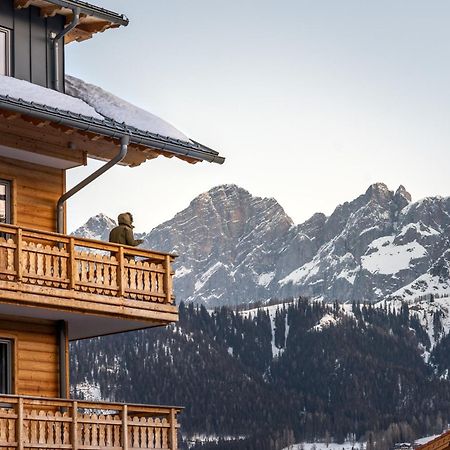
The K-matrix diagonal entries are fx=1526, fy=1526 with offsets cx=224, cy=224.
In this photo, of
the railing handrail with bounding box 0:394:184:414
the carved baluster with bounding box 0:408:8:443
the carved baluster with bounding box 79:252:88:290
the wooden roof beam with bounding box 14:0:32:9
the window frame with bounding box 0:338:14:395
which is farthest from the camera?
the wooden roof beam with bounding box 14:0:32:9

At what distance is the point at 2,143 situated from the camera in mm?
31609

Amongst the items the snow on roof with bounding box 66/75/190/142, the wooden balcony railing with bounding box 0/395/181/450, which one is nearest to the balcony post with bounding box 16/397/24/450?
the wooden balcony railing with bounding box 0/395/181/450

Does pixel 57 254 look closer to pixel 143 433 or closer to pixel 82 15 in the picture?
pixel 143 433

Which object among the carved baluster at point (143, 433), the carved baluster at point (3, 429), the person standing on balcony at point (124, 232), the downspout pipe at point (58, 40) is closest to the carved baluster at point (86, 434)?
the carved baluster at point (143, 433)

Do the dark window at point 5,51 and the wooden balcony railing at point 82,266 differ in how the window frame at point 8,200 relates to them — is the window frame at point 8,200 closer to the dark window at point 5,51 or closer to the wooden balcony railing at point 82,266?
the wooden balcony railing at point 82,266

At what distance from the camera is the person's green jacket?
32781 mm

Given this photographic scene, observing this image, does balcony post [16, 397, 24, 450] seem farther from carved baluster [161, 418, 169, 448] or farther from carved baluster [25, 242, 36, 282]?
carved baluster [161, 418, 169, 448]

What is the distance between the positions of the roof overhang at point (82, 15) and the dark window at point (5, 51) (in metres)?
0.69

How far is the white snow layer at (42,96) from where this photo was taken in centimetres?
2980

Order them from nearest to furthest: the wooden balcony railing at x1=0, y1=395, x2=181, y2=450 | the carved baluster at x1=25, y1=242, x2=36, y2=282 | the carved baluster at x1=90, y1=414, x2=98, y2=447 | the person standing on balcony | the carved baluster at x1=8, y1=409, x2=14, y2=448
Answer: the carved baluster at x1=8, y1=409, x2=14, y2=448
the wooden balcony railing at x1=0, y1=395, x2=181, y2=450
the carved baluster at x1=25, y1=242, x2=36, y2=282
the carved baluster at x1=90, y1=414, x2=98, y2=447
the person standing on balcony

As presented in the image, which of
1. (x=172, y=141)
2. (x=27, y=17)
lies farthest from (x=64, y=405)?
(x=27, y=17)

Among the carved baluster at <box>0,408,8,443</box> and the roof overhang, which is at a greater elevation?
the roof overhang

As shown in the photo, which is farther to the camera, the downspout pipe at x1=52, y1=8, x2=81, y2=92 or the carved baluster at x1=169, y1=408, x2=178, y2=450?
the downspout pipe at x1=52, y1=8, x2=81, y2=92

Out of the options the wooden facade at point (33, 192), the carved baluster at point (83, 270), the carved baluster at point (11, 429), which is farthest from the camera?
the wooden facade at point (33, 192)
